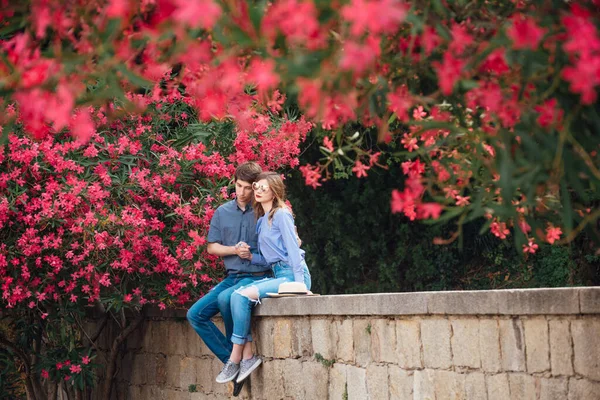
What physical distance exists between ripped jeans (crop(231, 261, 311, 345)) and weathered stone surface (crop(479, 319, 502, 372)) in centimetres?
232

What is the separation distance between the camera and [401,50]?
3656 millimetres

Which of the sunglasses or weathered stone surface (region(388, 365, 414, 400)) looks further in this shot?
the sunglasses

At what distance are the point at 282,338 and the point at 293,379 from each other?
1.07 feet

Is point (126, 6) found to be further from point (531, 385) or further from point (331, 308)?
point (331, 308)

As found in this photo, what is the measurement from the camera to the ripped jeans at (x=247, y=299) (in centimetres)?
814

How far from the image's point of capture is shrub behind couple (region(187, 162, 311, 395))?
8.07 m

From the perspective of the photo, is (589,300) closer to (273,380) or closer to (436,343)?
(436,343)

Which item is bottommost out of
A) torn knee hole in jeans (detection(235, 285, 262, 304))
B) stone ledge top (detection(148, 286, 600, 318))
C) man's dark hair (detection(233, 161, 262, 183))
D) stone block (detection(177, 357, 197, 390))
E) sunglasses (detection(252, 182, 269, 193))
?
stone block (detection(177, 357, 197, 390))

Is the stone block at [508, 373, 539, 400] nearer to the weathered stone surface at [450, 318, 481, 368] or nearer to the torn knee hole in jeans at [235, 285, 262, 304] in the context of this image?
the weathered stone surface at [450, 318, 481, 368]

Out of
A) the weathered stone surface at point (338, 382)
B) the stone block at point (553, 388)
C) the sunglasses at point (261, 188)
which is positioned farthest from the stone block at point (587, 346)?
the sunglasses at point (261, 188)

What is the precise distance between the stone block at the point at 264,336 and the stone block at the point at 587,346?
10.8 feet

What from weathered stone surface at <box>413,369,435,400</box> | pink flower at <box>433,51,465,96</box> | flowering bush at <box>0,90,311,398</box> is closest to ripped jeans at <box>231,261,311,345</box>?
flowering bush at <box>0,90,311,398</box>

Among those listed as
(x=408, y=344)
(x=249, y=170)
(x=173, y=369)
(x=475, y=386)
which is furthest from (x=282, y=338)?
(x=475, y=386)

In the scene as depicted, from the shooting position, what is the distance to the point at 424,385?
654cm
